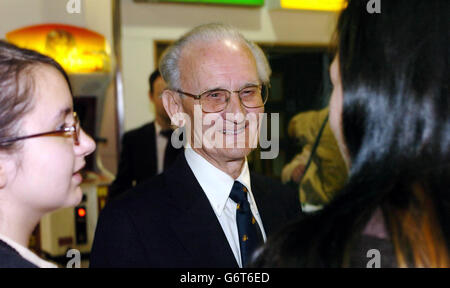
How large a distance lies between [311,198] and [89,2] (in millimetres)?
2198

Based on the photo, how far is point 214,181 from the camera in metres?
1.35

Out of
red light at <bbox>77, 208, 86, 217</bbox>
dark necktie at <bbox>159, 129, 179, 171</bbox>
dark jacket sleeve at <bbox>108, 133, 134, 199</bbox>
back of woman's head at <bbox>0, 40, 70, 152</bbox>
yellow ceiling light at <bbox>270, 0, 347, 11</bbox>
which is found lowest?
red light at <bbox>77, 208, 86, 217</bbox>

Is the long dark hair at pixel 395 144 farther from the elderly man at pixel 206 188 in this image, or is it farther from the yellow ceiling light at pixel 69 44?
the yellow ceiling light at pixel 69 44

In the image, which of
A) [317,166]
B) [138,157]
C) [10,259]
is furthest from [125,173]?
→ [10,259]

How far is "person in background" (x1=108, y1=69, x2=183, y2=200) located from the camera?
2.84 m

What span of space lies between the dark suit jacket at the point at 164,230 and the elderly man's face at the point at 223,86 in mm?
130

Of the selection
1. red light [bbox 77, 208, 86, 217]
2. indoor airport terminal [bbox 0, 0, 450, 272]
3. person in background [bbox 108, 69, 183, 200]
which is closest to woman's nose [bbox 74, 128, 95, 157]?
indoor airport terminal [bbox 0, 0, 450, 272]

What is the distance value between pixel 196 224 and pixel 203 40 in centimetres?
59

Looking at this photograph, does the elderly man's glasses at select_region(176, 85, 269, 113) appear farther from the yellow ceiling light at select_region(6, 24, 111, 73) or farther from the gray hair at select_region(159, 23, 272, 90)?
the yellow ceiling light at select_region(6, 24, 111, 73)

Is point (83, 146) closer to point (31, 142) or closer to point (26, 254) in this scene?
point (31, 142)

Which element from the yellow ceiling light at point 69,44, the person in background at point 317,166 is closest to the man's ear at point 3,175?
the person in background at point 317,166

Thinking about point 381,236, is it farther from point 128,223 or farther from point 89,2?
point 89,2

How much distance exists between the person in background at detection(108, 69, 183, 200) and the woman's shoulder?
2.02 metres

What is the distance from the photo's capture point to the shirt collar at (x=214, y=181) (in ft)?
4.35
